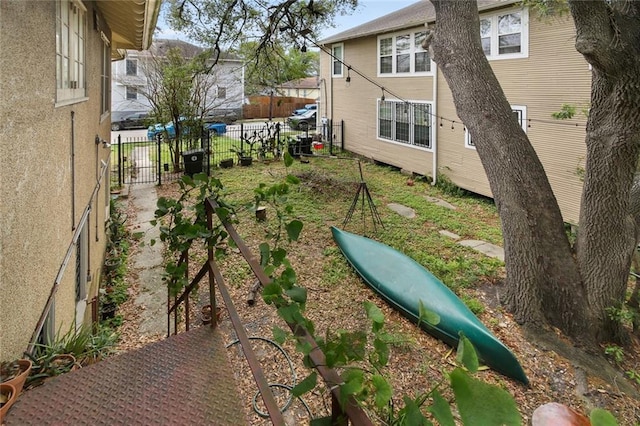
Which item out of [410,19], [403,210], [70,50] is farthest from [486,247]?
[410,19]

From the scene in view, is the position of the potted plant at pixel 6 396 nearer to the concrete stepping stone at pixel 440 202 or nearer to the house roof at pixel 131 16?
the house roof at pixel 131 16

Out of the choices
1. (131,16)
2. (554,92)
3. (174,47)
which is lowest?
(554,92)

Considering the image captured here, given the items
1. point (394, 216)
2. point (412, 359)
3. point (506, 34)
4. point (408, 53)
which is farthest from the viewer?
point (408, 53)

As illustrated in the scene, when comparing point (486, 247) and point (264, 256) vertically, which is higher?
point (264, 256)

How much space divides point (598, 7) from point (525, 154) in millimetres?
1659

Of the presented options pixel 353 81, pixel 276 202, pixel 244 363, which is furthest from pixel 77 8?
pixel 353 81

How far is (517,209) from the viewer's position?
508 centimetres

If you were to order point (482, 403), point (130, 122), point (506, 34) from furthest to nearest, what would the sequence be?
point (130, 122) < point (506, 34) < point (482, 403)

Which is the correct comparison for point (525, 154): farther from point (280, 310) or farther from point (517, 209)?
point (280, 310)

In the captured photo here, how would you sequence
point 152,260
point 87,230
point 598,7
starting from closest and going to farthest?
1. point 598,7
2. point 87,230
3. point 152,260

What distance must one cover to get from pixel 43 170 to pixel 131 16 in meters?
3.94

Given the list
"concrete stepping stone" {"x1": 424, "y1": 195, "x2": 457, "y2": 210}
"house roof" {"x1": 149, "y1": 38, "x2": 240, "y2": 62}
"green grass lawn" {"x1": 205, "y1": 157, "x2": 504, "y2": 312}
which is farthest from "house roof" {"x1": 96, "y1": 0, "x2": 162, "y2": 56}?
"concrete stepping stone" {"x1": 424, "y1": 195, "x2": 457, "y2": 210}

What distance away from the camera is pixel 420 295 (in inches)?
207

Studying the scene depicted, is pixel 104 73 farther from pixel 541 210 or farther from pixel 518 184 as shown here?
pixel 541 210
